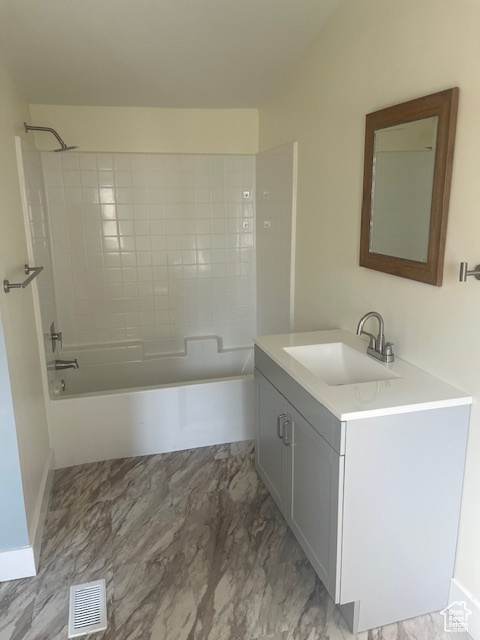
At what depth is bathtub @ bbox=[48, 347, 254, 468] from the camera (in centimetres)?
268

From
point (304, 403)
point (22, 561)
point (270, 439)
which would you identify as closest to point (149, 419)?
point (270, 439)

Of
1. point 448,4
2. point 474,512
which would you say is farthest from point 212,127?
point 474,512

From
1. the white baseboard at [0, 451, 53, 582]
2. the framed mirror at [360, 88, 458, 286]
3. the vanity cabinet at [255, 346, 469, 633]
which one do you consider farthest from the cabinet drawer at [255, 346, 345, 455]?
the white baseboard at [0, 451, 53, 582]

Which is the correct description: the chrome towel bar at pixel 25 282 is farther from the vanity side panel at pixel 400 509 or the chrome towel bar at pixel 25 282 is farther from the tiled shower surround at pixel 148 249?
the vanity side panel at pixel 400 509

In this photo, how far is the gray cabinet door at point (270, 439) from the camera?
81.4 inches

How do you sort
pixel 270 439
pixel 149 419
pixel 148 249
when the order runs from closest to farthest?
1. pixel 270 439
2. pixel 149 419
3. pixel 148 249

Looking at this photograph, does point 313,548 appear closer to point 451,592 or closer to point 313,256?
point 451,592

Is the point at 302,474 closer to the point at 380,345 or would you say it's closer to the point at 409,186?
the point at 380,345

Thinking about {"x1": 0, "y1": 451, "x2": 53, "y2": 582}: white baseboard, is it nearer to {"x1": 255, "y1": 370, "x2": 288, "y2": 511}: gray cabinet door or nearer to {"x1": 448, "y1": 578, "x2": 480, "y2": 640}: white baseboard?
{"x1": 255, "y1": 370, "x2": 288, "y2": 511}: gray cabinet door

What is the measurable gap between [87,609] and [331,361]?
4.42ft

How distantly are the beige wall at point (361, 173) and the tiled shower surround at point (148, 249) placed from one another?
92 cm

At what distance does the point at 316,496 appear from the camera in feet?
5.61

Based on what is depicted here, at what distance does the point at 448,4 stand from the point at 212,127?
2100 millimetres

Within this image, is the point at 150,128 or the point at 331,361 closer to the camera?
the point at 331,361
